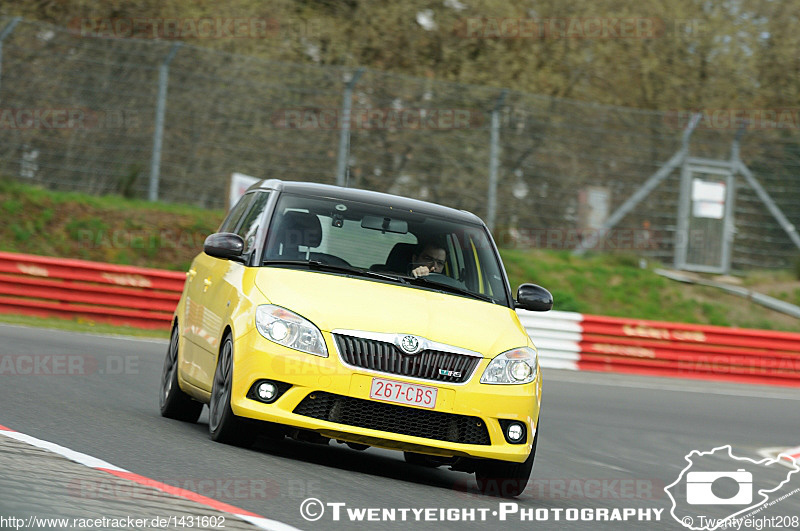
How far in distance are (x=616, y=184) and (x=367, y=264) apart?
1802 cm

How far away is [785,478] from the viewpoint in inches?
447

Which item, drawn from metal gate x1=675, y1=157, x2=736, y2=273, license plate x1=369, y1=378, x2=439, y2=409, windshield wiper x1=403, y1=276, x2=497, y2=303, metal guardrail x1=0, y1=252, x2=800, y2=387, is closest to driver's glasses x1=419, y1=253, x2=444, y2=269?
windshield wiper x1=403, y1=276, x2=497, y2=303

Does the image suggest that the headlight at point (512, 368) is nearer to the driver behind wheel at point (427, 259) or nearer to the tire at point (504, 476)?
the tire at point (504, 476)

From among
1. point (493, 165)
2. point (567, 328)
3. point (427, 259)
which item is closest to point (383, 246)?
point (427, 259)

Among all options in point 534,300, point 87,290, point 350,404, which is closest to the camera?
point 350,404

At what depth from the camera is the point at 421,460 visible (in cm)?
862

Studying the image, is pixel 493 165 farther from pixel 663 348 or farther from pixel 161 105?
pixel 161 105

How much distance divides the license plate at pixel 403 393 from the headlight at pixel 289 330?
33 centimetres

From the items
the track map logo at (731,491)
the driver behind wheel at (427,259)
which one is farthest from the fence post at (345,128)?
the driver behind wheel at (427,259)

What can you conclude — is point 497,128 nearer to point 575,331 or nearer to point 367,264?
point 575,331

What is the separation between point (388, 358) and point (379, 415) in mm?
318

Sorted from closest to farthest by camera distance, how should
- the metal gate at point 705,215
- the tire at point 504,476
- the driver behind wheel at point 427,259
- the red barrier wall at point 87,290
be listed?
the tire at point 504,476, the driver behind wheel at point 427,259, the red barrier wall at point 87,290, the metal gate at point 705,215

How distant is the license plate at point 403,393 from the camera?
24.5 feet

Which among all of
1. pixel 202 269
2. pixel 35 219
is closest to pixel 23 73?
pixel 35 219
